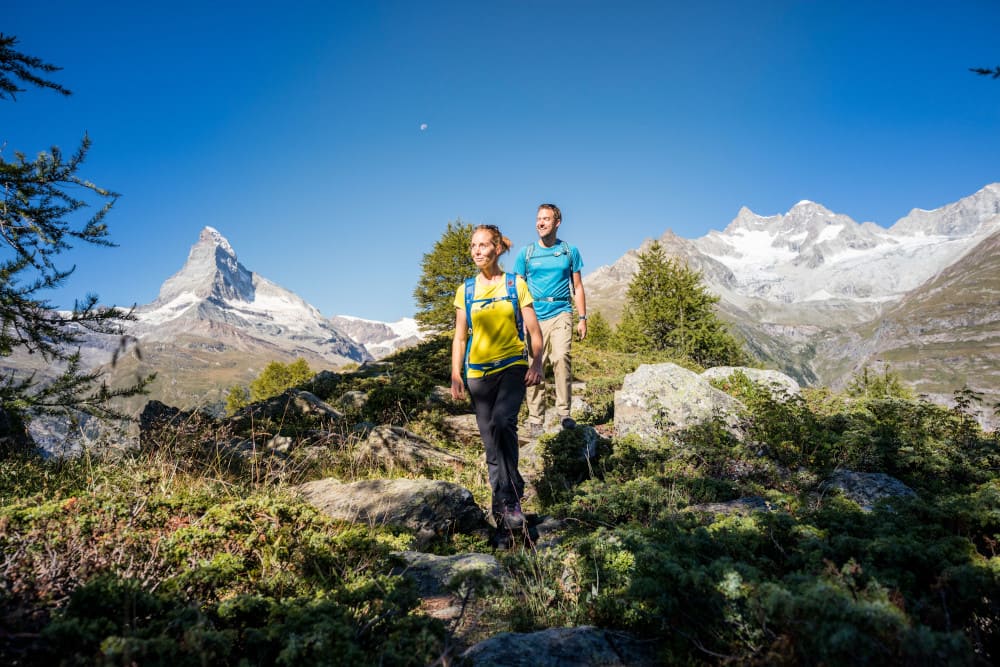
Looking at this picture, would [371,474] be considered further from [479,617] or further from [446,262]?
[446,262]

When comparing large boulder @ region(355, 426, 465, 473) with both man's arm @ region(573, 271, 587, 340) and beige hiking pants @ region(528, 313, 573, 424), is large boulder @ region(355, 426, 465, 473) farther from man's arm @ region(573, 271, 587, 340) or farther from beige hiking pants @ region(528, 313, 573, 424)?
man's arm @ region(573, 271, 587, 340)

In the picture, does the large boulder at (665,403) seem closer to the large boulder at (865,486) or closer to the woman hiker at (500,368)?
the large boulder at (865,486)

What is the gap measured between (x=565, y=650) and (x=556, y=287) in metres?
5.70

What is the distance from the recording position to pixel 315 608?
2.28m

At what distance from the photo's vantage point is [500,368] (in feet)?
16.5

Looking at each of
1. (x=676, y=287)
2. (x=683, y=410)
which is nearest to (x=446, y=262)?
(x=676, y=287)

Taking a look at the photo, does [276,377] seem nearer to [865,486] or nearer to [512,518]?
[512,518]

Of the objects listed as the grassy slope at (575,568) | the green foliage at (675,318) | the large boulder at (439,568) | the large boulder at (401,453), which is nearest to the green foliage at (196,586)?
the grassy slope at (575,568)

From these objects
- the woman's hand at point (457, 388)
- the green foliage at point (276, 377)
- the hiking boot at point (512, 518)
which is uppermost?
the green foliage at point (276, 377)

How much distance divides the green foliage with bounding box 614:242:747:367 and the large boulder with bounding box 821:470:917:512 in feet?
60.1

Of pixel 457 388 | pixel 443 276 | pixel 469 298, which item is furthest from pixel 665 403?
pixel 443 276

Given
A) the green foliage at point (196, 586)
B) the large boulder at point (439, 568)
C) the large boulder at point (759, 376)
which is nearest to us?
the green foliage at point (196, 586)

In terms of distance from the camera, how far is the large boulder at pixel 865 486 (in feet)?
15.8

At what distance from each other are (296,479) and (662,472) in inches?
192
